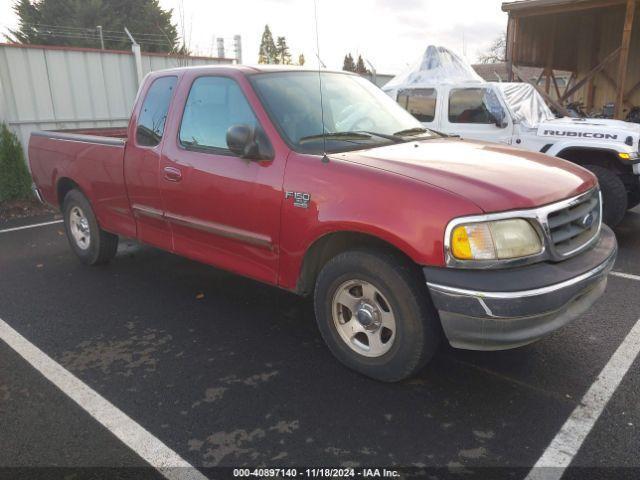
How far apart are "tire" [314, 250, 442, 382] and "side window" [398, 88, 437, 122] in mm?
5002

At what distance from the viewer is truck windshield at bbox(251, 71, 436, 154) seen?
11.4 ft

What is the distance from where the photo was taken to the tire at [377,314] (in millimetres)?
2871

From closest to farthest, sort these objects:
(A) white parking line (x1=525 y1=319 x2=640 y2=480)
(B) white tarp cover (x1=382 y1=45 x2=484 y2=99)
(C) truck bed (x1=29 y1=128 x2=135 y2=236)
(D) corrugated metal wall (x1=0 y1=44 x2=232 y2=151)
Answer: (A) white parking line (x1=525 y1=319 x2=640 y2=480), (C) truck bed (x1=29 y1=128 x2=135 y2=236), (B) white tarp cover (x1=382 y1=45 x2=484 y2=99), (D) corrugated metal wall (x1=0 y1=44 x2=232 y2=151)

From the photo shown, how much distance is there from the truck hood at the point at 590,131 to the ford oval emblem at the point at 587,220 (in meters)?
3.46

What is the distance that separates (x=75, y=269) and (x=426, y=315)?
4.04 m

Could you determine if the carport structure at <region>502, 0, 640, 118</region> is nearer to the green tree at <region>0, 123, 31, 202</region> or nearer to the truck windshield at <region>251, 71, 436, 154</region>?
the truck windshield at <region>251, 71, 436, 154</region>

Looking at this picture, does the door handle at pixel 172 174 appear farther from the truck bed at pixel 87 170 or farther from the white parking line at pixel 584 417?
the white parking line at pixel 584 417

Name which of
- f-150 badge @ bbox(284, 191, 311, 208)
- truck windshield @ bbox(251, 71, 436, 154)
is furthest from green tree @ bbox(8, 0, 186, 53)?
f-150 badge @ bbox(284, 191, 311, 208)

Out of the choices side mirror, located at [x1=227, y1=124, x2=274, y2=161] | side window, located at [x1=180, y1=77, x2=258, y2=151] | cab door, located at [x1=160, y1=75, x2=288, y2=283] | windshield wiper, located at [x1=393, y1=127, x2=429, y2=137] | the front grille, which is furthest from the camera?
windshield wiper, located at [x1=393, y1=127, x2=429, y2=137]

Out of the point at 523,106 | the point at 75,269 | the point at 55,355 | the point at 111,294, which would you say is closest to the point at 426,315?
the point at 55,355

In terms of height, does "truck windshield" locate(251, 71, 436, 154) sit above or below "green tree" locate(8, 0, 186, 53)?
below

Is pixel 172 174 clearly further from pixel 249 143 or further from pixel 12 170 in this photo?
pixel 12 170

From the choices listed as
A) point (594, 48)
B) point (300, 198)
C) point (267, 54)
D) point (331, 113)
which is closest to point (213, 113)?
point (331, 113)

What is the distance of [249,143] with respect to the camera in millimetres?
3350
